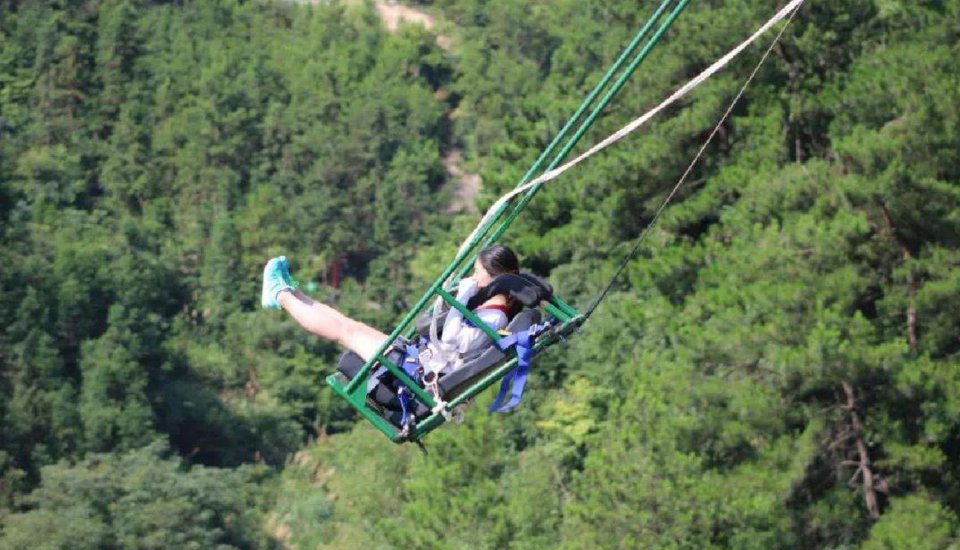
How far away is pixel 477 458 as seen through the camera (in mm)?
35000

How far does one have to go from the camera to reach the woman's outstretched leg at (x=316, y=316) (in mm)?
11570

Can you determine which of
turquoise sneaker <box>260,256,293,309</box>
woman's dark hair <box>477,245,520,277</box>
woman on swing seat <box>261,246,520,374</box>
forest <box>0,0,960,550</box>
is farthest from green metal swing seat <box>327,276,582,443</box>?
forest <box>0,0,960,550</box>

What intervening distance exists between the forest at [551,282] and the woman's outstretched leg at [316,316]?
14.6 m

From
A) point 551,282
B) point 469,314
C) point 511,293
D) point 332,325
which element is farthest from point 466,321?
point 551,282

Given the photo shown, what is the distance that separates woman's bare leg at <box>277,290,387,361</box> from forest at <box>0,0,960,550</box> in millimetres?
14573

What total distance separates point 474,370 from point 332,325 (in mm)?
1010

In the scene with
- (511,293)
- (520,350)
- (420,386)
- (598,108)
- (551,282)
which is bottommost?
(551,282)

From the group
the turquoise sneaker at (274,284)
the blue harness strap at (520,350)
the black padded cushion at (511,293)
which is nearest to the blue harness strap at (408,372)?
the black padded cushion at (511,293)

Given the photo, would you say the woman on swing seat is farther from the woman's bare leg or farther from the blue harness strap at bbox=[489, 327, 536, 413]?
the blue harness strap at bbox=[489, 327, 536, 413]

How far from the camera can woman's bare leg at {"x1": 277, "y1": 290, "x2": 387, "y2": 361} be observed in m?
11.6

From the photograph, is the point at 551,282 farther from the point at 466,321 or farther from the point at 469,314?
the point at 469,314

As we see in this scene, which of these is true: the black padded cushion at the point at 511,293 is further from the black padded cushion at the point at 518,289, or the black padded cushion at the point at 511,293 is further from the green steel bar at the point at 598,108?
the green steel bar at the point at 598,108

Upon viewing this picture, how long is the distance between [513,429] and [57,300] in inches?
980

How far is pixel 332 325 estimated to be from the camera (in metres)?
11.8
